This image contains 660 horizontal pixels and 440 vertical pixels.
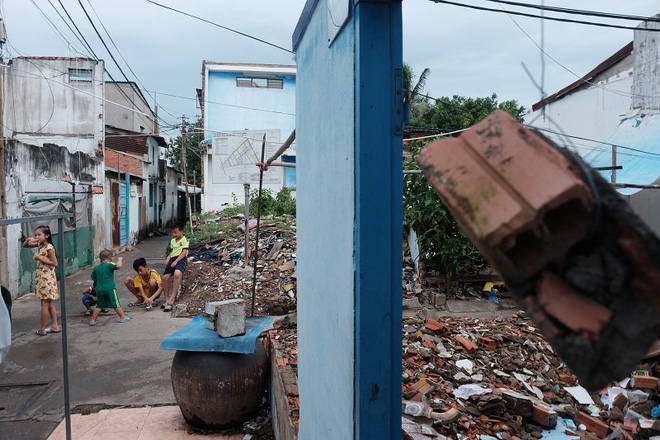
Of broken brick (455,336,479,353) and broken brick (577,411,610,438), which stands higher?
broken brick (455,336,479,353)

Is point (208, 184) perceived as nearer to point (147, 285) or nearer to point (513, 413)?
point (147, 285)

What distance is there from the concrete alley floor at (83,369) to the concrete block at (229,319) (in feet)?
4.60

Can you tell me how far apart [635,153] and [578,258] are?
327 inches

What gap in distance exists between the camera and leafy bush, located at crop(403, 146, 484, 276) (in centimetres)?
761

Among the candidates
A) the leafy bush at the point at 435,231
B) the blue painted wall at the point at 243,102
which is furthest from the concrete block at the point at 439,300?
the blue painted wall at the point at 243,102

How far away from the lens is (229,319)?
461cm

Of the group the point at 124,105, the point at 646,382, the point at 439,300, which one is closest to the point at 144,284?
the point at 439,300

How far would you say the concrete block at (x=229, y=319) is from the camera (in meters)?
4.58

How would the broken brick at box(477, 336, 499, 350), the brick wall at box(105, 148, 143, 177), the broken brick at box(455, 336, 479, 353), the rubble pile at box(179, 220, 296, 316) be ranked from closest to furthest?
the broken brick at box(455, 336, 479, 353), the broken brick at box(477, 336, 499, 350), the rubble pile at box(179, 220, 296, 316), the brick wall at box(105, 148, 143, 177)

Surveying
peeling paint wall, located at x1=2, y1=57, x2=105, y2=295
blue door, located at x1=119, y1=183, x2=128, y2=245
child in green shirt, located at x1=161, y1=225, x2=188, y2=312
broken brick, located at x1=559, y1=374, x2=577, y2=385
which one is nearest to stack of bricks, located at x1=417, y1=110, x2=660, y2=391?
broken brick, located at x1=559, y1=374, x2=577, y2=385

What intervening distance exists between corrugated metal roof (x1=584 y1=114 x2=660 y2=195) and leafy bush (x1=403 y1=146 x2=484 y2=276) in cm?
228

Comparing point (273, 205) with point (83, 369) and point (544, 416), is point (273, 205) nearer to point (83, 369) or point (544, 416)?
point (83, 369)

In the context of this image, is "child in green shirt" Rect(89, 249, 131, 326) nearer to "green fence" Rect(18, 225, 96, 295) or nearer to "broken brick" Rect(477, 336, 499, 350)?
"green fence" Rect(18, 225, 96, 295)

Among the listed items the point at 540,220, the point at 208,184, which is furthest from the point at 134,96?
the point at 540,220
